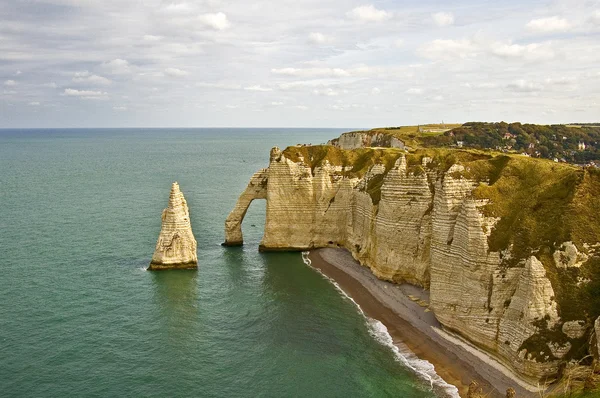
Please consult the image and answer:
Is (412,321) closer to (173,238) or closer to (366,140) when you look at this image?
(173,238)

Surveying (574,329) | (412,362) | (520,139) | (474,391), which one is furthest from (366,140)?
(474,391)

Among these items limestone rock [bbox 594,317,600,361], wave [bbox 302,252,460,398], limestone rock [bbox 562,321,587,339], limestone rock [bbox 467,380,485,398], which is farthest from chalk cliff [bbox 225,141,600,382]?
wave [bbox 302,252,460,398]

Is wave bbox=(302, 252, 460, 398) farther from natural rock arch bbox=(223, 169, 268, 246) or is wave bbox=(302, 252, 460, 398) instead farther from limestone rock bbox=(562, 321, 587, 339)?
natural rock arch bbox=(223, 169, 268, 246)

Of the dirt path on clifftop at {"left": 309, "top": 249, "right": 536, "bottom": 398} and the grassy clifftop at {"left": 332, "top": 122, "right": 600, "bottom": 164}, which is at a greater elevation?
the grassy clifftop at {"left": 332, "top": 122, "right": 600, "bottom": 164}

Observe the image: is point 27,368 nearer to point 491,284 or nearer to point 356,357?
point 356,357

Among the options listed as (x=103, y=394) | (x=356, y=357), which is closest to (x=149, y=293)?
(x=103, y=394)

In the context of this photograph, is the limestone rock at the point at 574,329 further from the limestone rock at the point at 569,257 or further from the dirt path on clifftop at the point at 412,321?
the dirt path on clifftop at the point at 412,321
